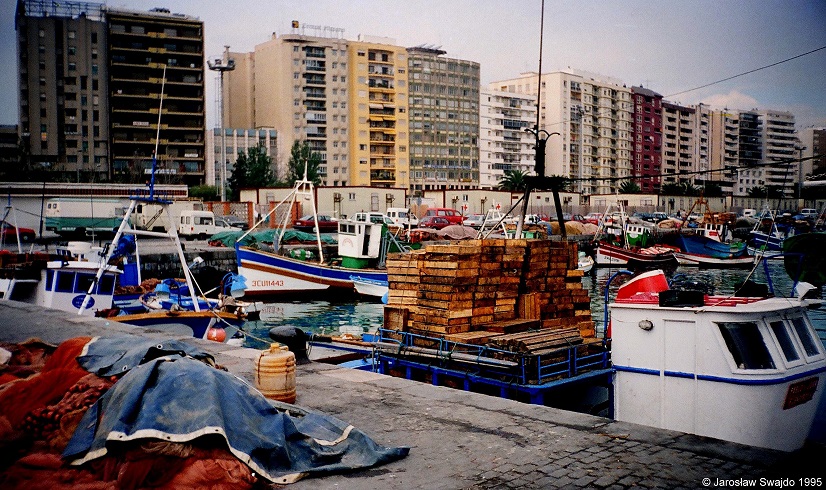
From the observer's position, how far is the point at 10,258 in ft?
60.0

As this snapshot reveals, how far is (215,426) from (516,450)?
99.1 inches

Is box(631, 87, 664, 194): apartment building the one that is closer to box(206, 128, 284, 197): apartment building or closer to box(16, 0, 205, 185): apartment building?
box(206, 128, 284, 197): apartment building

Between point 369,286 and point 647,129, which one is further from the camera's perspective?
point 647,129

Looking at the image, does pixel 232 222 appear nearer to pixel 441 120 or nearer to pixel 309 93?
pixel 309 93

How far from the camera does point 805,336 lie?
26.5 ft

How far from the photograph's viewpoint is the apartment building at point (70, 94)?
64375mm

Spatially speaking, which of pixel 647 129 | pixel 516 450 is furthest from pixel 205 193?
pixel 647 129

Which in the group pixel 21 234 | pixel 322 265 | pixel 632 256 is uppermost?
pixel 21 234

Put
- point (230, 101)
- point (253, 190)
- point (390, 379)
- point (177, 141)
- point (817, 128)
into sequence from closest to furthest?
point (817, 128)
point (390, 379)
point (253, 190)
point (177, 141)
point (230, 101)

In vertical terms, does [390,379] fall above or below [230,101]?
below

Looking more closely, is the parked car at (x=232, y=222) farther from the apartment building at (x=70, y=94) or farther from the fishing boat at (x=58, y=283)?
the fishing boat at (x=58, y=283)

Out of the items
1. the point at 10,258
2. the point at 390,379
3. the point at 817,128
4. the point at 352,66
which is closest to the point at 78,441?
the point at 390,379

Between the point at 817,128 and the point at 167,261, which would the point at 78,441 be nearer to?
the point at 817,128

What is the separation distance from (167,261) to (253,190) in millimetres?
23178
